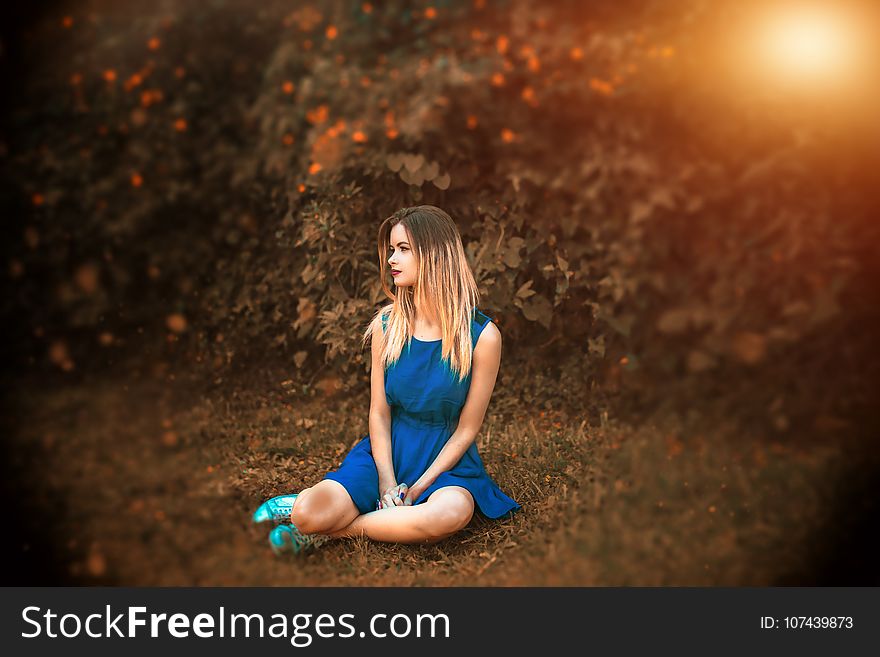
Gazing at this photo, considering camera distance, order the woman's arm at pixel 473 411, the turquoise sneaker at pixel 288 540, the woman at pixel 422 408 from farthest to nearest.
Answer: the woman's arm at pixel 473 411, the woman at pixel 422 408, the turquoise sneaker at pixel 288 540

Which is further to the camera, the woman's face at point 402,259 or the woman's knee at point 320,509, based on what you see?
the woman's face at point 402,259

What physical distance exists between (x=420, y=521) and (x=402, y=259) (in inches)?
37.4

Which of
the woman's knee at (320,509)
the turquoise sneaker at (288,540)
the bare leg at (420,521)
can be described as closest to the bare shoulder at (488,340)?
the bare leg at (420,521)

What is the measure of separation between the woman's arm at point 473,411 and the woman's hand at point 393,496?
0.03 metres

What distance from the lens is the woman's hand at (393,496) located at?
2961 millimetres

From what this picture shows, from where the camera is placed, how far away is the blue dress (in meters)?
3.07

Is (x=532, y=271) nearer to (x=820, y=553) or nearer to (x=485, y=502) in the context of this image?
(x=485, y=502)

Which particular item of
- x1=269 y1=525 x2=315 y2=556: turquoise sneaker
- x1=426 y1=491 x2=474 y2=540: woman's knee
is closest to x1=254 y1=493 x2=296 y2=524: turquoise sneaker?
x1=269 y1=525 x2=315 y2=556: turquoise sneaker

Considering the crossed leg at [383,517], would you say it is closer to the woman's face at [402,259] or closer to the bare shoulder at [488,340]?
the bare shoulder at [488,340]

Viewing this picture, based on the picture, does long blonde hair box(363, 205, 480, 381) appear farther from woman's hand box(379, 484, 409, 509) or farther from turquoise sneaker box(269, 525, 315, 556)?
turquoise sneaker box(269, 525, 315, 556)

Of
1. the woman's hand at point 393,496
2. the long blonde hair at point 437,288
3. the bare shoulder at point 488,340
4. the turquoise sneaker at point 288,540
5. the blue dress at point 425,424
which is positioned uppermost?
the long blonde hair at point 437,288

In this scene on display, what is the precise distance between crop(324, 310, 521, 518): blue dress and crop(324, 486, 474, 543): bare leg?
0.11 meters

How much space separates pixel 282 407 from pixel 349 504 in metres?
1.50

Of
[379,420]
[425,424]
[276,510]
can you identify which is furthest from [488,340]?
[276,510]
